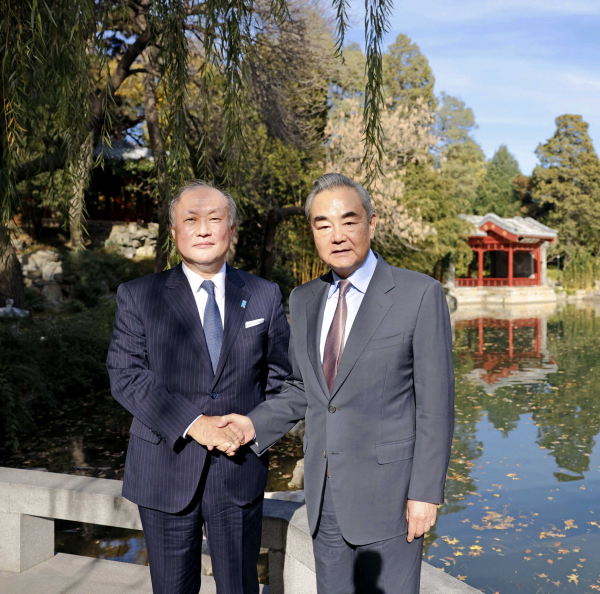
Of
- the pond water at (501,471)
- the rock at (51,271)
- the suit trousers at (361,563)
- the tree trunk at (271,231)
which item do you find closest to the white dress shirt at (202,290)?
the suit trousers at (361,563)

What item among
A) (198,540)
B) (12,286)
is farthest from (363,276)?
(12,286)

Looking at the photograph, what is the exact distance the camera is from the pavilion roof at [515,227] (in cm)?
2886

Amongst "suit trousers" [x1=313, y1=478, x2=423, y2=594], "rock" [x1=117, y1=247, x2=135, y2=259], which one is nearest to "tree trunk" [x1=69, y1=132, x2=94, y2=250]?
"suit trousers" [x1=313, y1=478, x2=423, y2=594]

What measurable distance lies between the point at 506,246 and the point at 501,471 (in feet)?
84.5

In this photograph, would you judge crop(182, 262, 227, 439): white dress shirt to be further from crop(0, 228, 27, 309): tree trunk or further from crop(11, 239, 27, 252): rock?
crop(11, 239, 27, 252): rock

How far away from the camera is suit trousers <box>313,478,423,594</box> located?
1.77 m

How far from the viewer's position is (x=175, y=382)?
200 centimetres

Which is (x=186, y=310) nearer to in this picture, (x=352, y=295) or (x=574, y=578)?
(x=352, y=295)

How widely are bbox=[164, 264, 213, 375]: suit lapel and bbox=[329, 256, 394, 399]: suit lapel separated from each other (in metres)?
0.47

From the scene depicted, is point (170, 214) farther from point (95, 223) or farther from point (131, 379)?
point (95, 223)

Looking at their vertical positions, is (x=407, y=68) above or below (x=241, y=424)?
above

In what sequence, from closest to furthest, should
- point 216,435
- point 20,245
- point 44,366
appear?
point 216,435, point 44,366, point 20,245

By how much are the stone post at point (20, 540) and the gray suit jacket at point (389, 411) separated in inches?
65.0

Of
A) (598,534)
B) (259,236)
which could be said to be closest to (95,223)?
(259,236)
